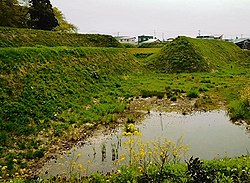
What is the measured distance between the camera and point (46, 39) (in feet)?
84.5

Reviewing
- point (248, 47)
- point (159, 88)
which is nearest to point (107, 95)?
point (159, 88)

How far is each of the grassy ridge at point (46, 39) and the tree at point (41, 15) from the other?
4.85 metres

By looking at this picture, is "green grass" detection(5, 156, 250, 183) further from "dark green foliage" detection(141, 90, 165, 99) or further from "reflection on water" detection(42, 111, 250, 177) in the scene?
"dark green foliage" detection(141, 90, 165, 99)

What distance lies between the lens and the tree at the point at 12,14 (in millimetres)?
28109

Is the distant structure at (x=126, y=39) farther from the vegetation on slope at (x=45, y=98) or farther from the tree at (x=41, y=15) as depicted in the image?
the vegetation on slope at (x=45, y=98)

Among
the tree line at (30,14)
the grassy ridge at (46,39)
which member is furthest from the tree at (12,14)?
the grassy ridge at (46,39)

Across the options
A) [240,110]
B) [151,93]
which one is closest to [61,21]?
[151,93]

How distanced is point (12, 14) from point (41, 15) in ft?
14.5

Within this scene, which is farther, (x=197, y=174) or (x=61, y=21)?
(x=61, y=21)

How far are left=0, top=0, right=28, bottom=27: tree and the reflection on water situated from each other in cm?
2106

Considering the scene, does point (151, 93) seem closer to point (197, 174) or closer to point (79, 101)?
point (79, 101)

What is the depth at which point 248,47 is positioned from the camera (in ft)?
198

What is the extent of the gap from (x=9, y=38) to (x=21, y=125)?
1284 cm

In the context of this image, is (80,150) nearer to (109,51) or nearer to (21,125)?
Answer: (21,125)
